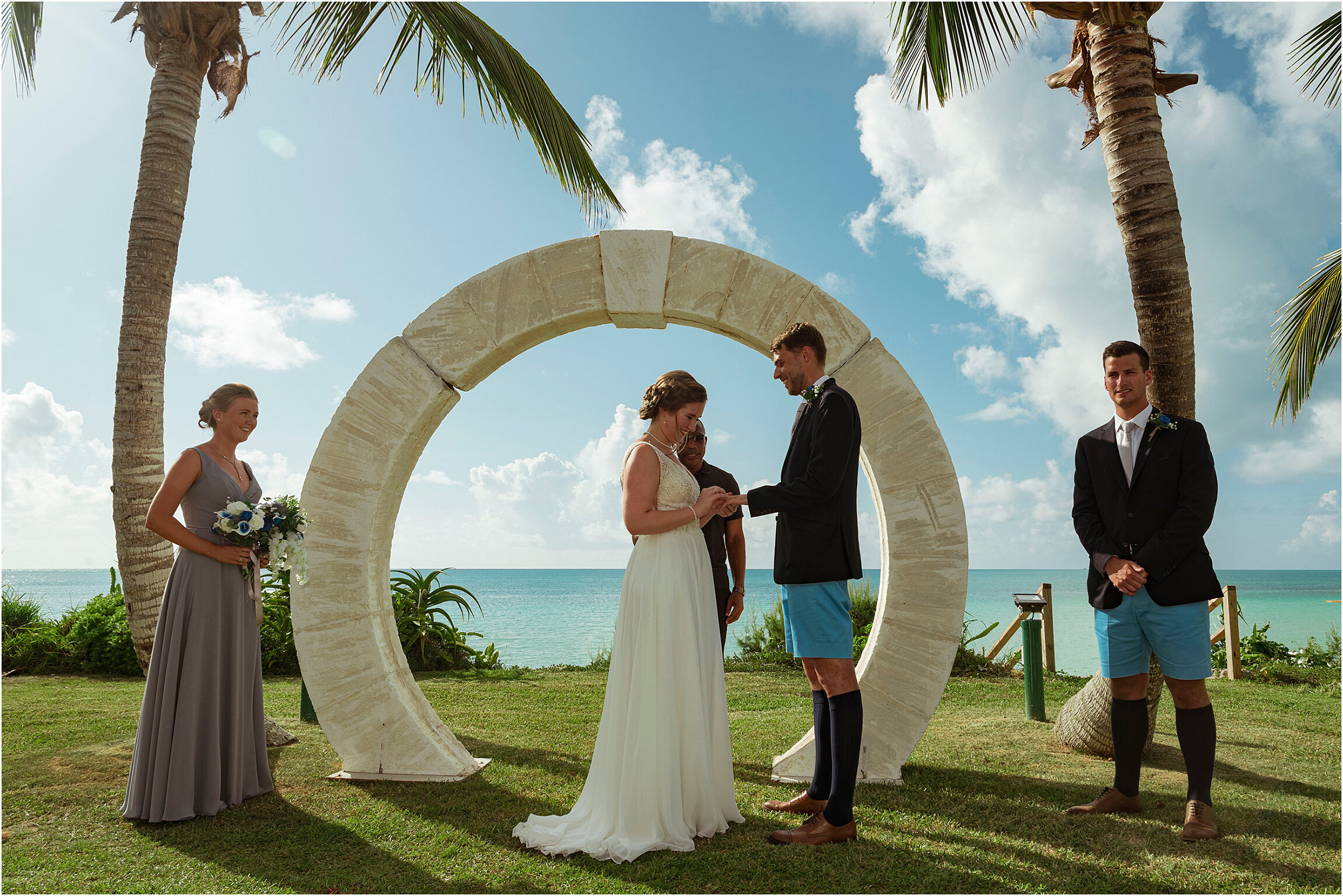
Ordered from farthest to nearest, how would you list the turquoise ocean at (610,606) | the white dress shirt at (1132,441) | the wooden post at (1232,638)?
the turquoise ocean at (610,606), the wooden post at (1232,638), the white dress shirt at (1132,441)

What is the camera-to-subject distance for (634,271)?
14.6 ft

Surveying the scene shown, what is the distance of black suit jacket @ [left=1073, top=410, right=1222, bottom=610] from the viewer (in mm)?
3279

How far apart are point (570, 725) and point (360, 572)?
2.32 meters

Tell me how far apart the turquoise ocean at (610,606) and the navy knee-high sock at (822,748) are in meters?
7.65

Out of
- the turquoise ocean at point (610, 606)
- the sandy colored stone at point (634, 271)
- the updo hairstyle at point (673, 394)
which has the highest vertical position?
the sandy colored stone at point (634, 271)

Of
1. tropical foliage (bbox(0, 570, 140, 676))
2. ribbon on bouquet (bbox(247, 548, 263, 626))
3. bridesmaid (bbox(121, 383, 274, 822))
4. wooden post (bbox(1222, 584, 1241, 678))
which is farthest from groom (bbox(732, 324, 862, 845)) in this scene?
tropical foliage (bbox(0, 570, 140, 676))

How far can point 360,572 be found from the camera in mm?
4395

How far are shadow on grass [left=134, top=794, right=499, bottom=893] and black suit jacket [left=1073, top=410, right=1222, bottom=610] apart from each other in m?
3.29

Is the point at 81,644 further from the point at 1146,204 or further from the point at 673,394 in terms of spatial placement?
the point at 1146,204

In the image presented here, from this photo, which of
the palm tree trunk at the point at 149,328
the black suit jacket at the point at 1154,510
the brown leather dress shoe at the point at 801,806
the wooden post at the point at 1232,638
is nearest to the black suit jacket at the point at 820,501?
the brown leather dress shoe at the point at 801,806

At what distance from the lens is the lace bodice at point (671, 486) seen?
11.3 feet

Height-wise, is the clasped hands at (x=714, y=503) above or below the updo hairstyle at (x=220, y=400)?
below

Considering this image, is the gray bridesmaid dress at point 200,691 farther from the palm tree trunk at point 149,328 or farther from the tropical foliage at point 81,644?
the tropical foliage at point 81,644

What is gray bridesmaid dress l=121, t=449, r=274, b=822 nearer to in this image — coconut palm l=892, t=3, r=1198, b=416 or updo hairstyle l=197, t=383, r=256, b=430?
updo hairstyle l=197, t=383, r=256, b=430
